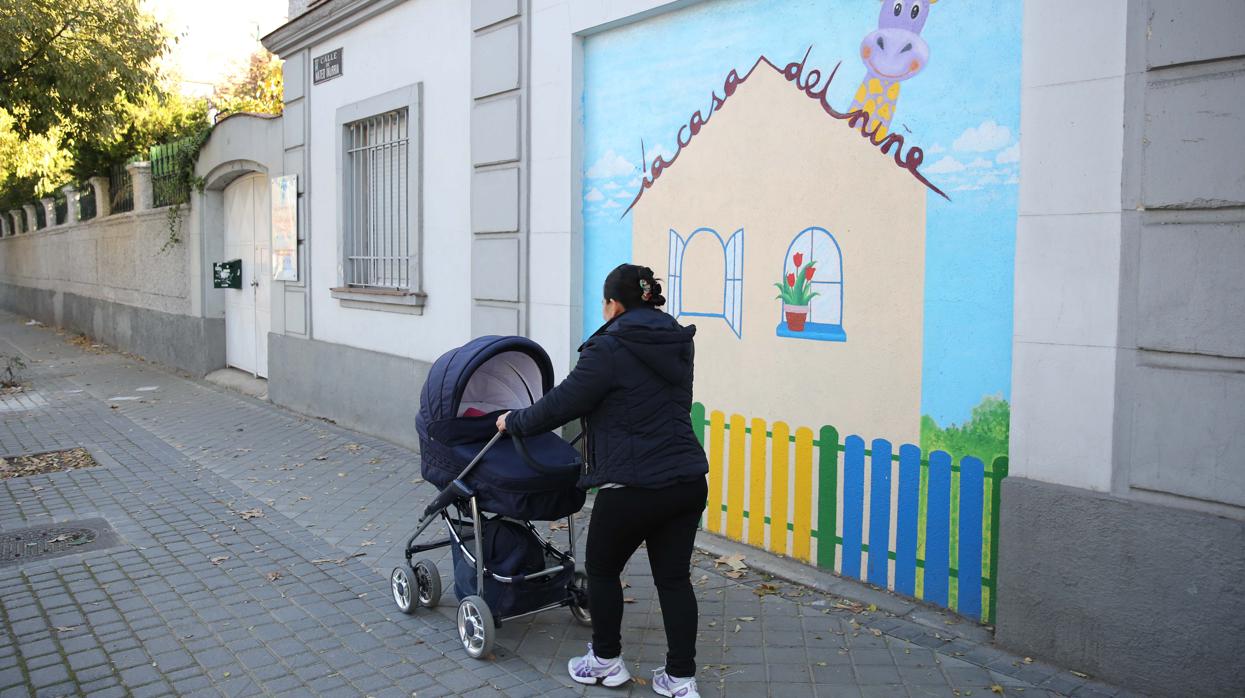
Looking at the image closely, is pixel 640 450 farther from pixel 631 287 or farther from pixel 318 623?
pixel 318 623

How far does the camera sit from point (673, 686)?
12.9 ft

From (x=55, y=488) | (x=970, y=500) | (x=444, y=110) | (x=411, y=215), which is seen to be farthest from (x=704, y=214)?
(x=55, y=488)

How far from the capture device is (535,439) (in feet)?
15.0

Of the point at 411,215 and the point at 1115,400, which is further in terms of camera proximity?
the point at 411,215

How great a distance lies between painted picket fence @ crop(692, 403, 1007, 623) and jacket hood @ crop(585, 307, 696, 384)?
5.51 feet

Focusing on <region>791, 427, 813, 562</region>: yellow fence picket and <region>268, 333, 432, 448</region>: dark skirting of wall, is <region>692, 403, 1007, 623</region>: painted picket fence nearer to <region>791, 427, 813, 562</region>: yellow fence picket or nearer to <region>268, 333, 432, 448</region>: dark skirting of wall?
<region>791, 427, 813, 562</region>: yellow fence picket

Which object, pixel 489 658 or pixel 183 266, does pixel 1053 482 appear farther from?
pixel 183 266

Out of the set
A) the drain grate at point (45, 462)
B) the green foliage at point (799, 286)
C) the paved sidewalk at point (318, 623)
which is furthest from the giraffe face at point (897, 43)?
the drain grate at point (45, 462)

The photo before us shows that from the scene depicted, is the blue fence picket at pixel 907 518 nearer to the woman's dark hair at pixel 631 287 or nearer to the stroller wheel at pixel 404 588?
the woman's dark hair at pixel 631 287

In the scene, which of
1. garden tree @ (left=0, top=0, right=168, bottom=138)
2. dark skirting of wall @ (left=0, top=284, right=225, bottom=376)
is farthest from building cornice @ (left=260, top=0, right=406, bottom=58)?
dark skirting of wall @ (left=0, top=284, right=225, bottom=376)

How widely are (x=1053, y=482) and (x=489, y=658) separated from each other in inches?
99.7

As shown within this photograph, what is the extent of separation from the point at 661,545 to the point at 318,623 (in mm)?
1942

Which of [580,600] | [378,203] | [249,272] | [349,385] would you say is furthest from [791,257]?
[249,272]

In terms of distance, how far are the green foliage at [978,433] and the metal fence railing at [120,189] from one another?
1543cm
